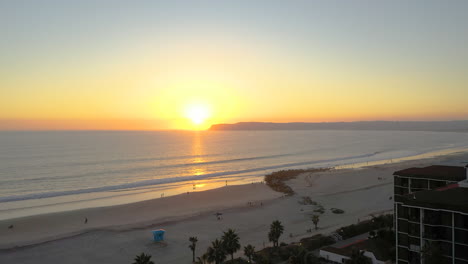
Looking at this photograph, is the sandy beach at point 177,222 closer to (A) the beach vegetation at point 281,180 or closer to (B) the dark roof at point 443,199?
(A) the beach vegetation at point 281,180

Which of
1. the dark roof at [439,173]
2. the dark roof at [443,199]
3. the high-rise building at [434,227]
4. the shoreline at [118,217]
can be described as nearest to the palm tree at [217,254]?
the high-rise building at [434,227]

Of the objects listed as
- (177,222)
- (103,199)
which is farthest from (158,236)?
(103,199)

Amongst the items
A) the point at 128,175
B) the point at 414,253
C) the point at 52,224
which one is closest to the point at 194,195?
the point at 52,224

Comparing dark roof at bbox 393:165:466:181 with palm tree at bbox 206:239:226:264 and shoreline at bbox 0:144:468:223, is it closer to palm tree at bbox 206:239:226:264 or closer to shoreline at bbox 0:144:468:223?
palm tree at bbox 206:239:226:264

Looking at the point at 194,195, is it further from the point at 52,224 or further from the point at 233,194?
the point at 52,224

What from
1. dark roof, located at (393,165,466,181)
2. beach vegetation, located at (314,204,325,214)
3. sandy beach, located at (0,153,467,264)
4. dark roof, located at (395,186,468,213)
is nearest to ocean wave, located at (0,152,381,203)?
sandy beach, located at (0,153,467,264)

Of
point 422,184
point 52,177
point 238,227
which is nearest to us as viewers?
point 422,184
